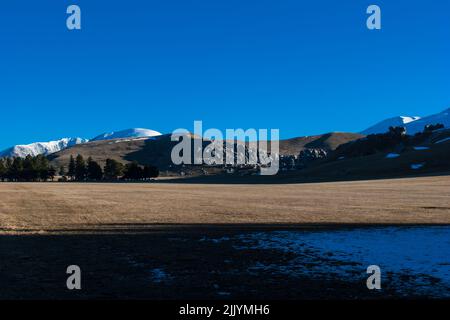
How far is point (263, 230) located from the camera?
2467cm

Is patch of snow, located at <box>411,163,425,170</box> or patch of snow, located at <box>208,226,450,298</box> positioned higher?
patch of snow, located at <box>411,163,425,170</box>

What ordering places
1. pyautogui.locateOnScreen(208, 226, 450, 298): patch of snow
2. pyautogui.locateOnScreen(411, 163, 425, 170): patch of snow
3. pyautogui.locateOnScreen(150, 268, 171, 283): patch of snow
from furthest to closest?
pyautogui.locateOnScreen(411, 163, 425, 170): patch of snow, pyautogui.locateOnScreen(208, 226, 450, 298): patch of snow, pyautogui.locateOnScreen(150, 268, 171, 283): patch of snow

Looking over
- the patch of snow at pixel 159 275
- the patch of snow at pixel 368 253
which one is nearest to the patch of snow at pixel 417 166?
the patch of snow at pixel 368 253

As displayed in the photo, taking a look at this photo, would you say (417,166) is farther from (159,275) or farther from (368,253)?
(159,275)

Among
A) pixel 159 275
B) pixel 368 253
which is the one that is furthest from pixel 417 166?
pixel 159 275

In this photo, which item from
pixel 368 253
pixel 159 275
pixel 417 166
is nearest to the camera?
pixel 159 275

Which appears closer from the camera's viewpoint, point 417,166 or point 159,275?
point 159,275

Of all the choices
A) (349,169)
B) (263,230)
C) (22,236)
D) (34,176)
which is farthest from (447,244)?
(34,176)

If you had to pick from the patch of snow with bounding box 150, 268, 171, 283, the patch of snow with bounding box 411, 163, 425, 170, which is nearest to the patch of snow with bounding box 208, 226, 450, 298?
the patch of snow with bounding box 150, 268, 171, 283

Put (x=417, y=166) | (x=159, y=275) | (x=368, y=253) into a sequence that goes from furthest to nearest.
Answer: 1. (x=417, y=166)
2. (x=368, y=253)
3. (x=159, y=275)

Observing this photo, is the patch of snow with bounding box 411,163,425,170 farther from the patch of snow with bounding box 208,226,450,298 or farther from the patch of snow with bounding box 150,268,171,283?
the patch of snow with bounding box 150,268,171,283

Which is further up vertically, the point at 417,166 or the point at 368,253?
the point at 417,166
